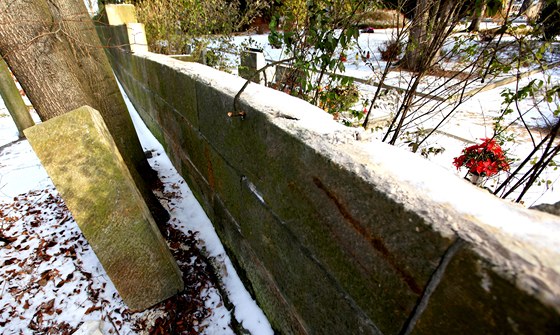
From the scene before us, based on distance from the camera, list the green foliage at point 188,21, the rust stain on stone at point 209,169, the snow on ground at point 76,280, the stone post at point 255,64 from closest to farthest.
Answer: the snow on ground at point 76,280
the rust stain on stone at point 209,169
the stone post at point 255,64
the green foliage at point 188,21

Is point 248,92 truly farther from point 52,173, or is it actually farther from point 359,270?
point 52,173

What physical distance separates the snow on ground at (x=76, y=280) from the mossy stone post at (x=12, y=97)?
221cm

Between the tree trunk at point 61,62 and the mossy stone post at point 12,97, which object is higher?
the tree trunk at point 61,62

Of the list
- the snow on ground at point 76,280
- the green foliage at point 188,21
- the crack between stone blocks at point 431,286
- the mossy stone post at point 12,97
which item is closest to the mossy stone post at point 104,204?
the snow on ground at point 76,280

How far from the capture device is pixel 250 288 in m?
2.11

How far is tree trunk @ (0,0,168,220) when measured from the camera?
7.09 ft

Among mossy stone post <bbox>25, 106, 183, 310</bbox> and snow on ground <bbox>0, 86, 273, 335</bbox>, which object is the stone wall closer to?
snow on ground <bbox>0, 86, 273, 335</bbox>

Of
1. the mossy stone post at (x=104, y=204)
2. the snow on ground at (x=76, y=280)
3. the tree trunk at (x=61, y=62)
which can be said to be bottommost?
the snow on ground at (x=76, y=280)

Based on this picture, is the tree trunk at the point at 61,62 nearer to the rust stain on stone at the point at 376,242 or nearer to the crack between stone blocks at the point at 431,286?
the rust stain on stone at the point at 376,242

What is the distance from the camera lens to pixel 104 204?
1.95 metres

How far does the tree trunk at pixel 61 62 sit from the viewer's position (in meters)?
2.16

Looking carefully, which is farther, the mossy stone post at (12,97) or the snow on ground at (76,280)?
the mossy stone post at (12,97)

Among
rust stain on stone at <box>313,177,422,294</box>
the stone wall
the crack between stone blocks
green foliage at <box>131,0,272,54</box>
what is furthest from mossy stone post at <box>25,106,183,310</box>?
green foliage at <box>131,0,272,54</box>

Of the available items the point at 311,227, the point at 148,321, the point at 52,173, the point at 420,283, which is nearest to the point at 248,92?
the point at 311,227
